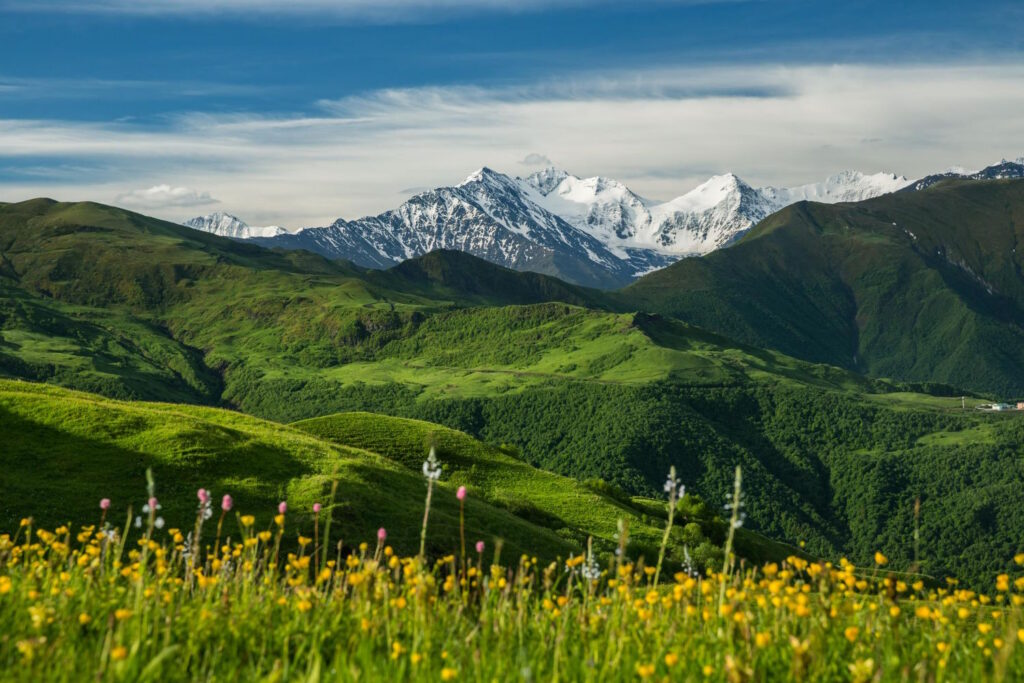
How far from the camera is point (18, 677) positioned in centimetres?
677

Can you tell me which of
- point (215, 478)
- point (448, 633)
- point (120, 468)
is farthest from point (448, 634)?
point (120, 468)

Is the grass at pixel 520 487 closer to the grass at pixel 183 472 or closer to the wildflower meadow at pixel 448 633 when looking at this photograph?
the grass at pixel 183 472

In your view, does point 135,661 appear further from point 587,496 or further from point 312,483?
point 587,496

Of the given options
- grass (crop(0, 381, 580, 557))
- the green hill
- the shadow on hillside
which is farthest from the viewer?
grass (crop(0, 381, 580, 557))

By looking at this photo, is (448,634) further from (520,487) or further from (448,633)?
(520,487)

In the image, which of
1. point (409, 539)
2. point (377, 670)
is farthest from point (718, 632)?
point (409, 539)

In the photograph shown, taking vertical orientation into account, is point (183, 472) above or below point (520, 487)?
above

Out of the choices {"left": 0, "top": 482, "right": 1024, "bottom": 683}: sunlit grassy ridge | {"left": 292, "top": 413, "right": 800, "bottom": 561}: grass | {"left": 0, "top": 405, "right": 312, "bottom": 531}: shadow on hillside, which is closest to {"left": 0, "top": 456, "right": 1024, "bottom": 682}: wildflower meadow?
{"left": 0, "top": 482, "right": 1024, "bottom": 683}: sunlit grassy ridge

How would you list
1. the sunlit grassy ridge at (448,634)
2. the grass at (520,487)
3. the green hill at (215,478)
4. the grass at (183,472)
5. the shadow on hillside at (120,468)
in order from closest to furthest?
the sunlit grassy ridge at (448,634), the shadow on hillside at (120,468), the green hill at (215,478), the grass at (183,472), the grass at (520,487)

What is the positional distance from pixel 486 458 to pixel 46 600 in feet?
298

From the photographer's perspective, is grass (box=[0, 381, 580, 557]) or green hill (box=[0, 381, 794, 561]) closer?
Answer: green hill (box=[0, 381, 794, 561])

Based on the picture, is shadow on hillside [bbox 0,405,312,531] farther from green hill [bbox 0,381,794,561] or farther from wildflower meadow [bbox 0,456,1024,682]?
wildflower meadow [bbox 0,456,1024,682]

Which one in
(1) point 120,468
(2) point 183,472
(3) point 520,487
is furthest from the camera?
(3) point 520,487

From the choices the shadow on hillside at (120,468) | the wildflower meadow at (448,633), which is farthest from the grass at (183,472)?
the wildflower meadow at (448,633)
